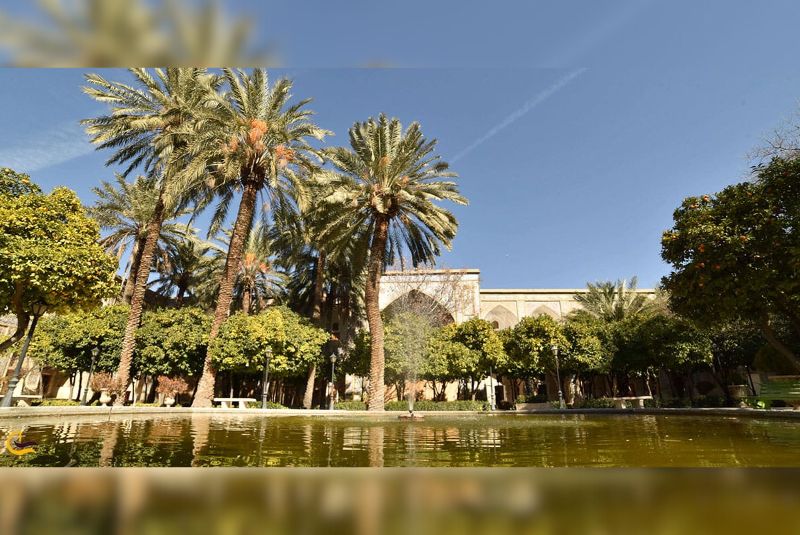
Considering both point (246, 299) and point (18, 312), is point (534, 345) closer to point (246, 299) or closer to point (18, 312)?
point (246, 299)

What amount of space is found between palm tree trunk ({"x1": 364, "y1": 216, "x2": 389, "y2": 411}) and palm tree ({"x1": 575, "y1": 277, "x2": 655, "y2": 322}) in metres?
15.6

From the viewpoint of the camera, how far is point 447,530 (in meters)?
1.05

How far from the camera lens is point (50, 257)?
32.0 feet

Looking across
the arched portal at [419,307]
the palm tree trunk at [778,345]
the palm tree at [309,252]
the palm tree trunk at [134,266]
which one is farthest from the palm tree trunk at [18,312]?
the arched portal at [419,307]

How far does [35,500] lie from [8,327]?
28833 millimetres

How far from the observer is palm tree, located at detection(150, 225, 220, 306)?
23453 millimetres

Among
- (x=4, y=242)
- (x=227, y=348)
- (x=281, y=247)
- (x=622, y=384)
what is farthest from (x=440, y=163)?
(x=622, y=384)

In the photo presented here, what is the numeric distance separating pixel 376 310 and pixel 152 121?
37.1 feet

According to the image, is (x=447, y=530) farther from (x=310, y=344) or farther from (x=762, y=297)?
(x=310, y=344)

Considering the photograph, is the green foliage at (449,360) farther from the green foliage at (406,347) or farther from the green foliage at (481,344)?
the green foliage at (406,347)

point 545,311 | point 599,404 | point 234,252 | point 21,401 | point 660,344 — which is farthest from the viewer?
point 545,311

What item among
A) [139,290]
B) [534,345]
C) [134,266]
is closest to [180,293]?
[134,266]

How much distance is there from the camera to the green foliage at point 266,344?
17953 millimetres

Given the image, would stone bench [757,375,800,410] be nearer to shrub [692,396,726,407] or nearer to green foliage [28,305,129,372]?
shrub [692,396,726,407]
